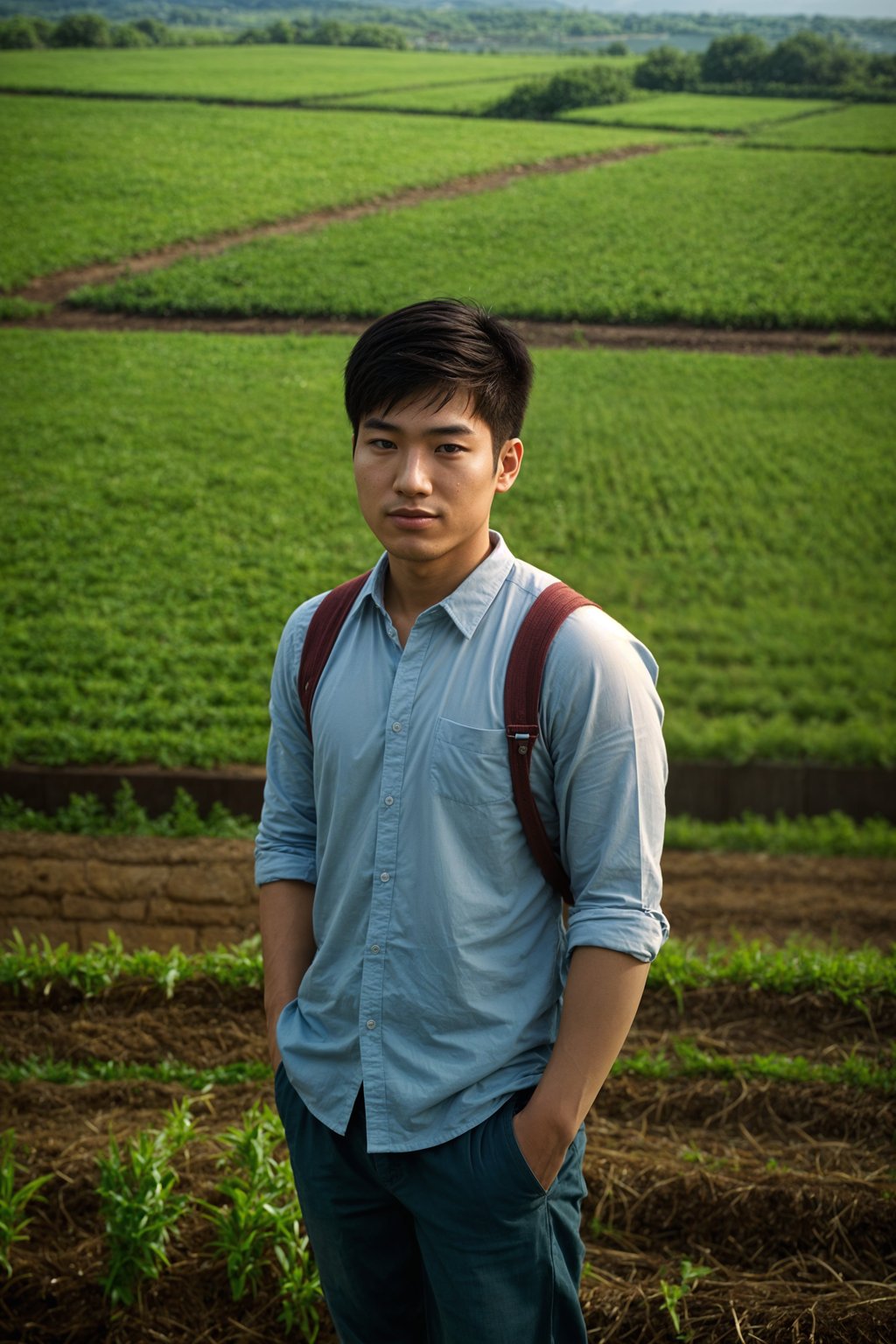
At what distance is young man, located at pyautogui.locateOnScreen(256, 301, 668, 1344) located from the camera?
1.37 meters

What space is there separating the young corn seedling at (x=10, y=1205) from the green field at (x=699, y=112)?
1078 centimetres

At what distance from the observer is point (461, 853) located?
4.69 feet

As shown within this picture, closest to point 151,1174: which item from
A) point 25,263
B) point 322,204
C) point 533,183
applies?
point 25,263

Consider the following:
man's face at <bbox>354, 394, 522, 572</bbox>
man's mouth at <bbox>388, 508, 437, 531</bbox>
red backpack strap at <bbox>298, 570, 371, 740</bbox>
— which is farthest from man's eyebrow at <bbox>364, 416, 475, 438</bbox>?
red backpack strap at <bbox>298, 570, 371, 740</bbox>

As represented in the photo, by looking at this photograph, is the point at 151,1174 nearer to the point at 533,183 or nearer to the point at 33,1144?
the point at 33,1144

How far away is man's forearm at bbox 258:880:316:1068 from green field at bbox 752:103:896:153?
9615mm

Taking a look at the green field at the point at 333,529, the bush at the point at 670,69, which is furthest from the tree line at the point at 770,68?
the green field at the point at 333,529

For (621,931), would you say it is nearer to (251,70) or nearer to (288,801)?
(288,801)

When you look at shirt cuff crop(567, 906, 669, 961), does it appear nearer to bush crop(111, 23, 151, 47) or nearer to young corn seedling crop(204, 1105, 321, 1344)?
young corn seedling crop(204, 1105, 321, 1344)

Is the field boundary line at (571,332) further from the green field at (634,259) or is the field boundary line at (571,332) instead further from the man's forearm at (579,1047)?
the man's forearm at (579,1047)

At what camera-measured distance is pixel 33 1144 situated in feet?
9.41

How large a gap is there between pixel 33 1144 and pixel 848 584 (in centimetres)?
631

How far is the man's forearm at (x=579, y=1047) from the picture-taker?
1.35 meters

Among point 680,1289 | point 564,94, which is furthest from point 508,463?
point 564,94
